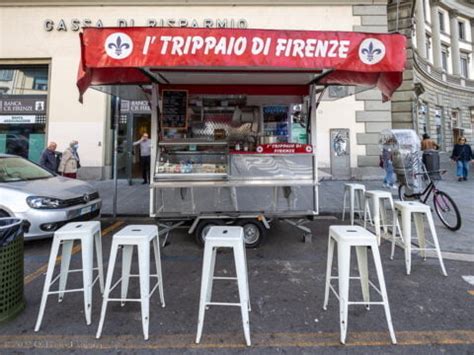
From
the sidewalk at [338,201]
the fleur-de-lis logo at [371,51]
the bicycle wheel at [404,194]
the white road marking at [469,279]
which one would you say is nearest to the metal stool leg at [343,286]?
the white road marking at [469,279]

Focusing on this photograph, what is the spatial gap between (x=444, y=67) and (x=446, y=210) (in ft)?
85.2

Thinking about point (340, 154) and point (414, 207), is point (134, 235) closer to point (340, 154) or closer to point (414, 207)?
point (414, 207)

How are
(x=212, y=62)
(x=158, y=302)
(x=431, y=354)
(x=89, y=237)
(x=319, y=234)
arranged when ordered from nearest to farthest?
(x=431, y=354) < (x=89, y=237) < (x=158, y=302) < (x=212, y=62) < (x=319, y=234)

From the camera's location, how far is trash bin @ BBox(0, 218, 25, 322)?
2.60m

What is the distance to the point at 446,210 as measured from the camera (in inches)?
220

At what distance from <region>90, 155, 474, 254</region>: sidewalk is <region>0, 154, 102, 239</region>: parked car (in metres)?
A: 1.55

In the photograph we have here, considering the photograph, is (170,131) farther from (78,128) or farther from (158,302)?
(78,128)

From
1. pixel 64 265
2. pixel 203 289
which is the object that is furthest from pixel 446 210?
pixel 64 265

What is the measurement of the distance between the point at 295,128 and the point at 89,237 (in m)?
4.74

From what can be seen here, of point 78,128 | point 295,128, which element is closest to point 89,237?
point 295,128

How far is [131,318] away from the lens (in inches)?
106

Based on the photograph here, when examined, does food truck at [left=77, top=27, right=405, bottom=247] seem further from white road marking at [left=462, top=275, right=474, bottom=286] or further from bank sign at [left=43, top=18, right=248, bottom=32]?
bank sign at [left=43, top=18, right=248, bottom=32]

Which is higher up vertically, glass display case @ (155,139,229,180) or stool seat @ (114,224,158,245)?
glass display case @ (155,139,229,180)

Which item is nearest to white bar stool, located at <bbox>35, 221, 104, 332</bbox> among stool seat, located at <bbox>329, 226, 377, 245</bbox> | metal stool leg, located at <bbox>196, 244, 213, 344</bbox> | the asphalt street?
the asphalt street
